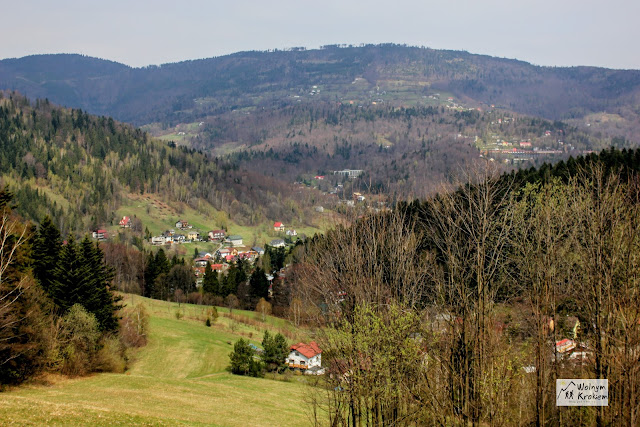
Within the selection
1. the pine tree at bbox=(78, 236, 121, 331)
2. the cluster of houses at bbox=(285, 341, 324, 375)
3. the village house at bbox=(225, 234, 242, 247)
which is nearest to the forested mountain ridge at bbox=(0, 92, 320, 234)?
the village house at bbox=(225, 234, 242, 247)

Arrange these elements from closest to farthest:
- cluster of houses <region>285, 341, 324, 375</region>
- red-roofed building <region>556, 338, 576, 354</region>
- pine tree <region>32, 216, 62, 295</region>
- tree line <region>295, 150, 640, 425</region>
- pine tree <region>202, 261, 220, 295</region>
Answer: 1. tree line <region>295, 150, 640, 425</region>
2. red-roofed building <region>556, 338, 576, 354</region>
3. pine tree <region>32, 216, 62, 295</region>
4. cluster of houses <region>285, 341, 324, 375</region>
5. pine tree <region>202, 261, 220, 295</region>

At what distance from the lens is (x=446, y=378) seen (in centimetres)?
1644

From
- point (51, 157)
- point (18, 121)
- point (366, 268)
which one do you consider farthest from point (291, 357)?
point (18, 121)

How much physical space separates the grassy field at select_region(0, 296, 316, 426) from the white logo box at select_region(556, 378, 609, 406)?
12915 millimetres

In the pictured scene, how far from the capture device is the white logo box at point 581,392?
657 inches

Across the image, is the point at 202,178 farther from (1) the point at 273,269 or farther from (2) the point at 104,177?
(1) the point at 273,269

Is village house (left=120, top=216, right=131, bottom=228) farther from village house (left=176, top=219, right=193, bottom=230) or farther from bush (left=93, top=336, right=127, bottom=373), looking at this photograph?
bush (left=93, top=336, right=127, bottom=373)

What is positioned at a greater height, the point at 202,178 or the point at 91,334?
the point at 202,178

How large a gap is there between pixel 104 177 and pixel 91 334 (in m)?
142

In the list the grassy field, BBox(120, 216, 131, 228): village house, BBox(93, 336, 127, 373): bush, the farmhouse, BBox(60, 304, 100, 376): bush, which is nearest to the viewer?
the grassy field

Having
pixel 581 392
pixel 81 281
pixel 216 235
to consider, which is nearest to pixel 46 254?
pixel 81 281

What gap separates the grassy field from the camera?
1920cm

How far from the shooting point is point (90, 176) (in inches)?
6348

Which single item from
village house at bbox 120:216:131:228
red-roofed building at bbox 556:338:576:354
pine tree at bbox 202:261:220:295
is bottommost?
pine tree at bbox 202:261:220:295
